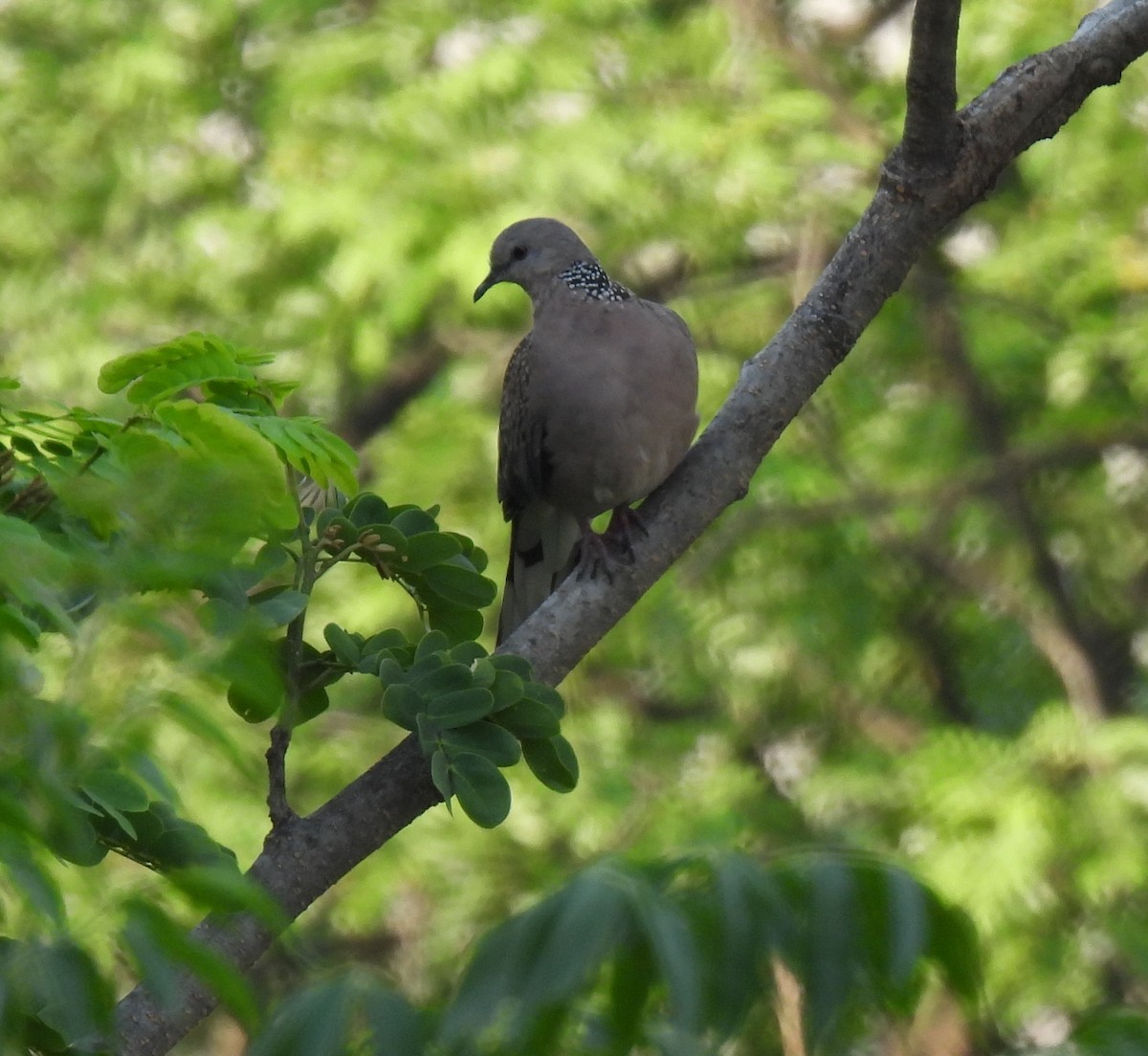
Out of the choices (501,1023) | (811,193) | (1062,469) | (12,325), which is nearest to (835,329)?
(501,1023)

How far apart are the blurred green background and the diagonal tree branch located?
12.1 feet

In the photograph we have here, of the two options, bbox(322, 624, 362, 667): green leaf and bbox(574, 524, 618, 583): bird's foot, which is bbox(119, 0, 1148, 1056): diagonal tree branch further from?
bbox(322, 624, 362, 667): green leaf

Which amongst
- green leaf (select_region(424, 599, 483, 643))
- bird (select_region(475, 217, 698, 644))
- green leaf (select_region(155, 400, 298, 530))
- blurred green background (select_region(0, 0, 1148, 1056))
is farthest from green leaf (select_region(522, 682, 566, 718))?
blurred green background (select_region(0, 0, 1148, 1056))

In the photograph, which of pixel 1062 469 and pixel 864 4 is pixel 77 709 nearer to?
pixel 1062 469

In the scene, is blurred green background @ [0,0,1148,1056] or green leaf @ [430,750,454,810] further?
blurred green background @ [0,0,1148,1056]

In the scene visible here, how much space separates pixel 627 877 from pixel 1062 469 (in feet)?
21.8

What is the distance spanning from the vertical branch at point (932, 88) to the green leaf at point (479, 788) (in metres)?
1.27

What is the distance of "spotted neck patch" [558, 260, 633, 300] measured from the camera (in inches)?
183

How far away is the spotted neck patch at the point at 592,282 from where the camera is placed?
183 inches

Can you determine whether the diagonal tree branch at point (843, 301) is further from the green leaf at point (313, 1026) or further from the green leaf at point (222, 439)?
the green leaf at point (313, 1026)

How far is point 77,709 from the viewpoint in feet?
4.48

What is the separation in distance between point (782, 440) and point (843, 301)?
4.54 meters

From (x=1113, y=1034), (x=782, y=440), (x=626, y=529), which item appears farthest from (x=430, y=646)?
(x=782, y=440)

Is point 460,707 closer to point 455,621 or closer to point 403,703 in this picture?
point 403,703
